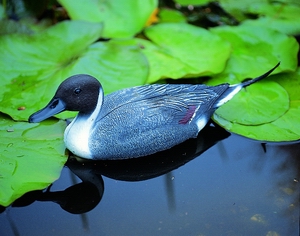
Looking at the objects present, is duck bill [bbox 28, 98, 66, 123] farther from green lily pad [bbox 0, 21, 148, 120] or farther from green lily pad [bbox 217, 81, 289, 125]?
green lily pad [bbox 217, 81, 289, 125]

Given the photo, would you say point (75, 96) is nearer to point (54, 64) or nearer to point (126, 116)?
point (126, 116)

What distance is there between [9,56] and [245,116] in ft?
6.36

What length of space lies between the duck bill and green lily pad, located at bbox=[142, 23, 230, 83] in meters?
0.89

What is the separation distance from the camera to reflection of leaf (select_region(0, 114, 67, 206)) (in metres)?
2.71

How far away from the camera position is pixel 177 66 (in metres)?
3.65

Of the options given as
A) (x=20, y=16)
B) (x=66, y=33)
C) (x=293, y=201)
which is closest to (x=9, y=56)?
(x=66, y=33)

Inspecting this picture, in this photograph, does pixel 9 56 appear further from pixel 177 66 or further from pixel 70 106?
pixel 177 66

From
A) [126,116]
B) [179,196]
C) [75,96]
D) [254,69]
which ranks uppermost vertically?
[75,96]

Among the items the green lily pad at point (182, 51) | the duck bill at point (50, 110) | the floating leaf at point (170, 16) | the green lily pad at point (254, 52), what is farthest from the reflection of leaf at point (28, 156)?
the floating leaf at point (170, 16)

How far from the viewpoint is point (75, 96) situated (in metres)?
2.87

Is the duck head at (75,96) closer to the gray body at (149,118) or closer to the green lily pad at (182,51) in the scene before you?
the gray body at (149,118)

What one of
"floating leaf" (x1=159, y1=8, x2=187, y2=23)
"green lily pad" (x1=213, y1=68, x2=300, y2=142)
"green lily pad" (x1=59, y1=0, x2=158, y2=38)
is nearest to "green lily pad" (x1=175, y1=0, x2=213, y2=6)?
"floating leaf" (x1=159, y1=8, x2=187, y2=23)

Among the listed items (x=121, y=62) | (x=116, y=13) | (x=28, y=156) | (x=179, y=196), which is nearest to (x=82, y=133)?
(x=28, y=156)

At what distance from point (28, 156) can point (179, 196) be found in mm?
1024
